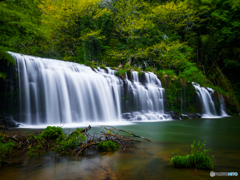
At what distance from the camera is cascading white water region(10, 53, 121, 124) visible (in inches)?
368

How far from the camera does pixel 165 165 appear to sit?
127 inches

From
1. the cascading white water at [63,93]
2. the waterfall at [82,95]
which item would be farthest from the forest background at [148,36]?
the cascading white water at [63,93]

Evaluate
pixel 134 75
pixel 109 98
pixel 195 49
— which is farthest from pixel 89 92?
pixel 195 49

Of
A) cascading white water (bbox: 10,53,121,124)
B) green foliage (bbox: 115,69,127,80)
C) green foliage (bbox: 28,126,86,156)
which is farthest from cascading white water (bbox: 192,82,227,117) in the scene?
green foliage (bbox: 28,126,86,156)

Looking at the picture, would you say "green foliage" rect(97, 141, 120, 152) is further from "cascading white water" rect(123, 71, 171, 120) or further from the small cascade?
the small cascade

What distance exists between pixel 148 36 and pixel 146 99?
11.7 m

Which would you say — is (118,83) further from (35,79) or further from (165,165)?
(165,165)

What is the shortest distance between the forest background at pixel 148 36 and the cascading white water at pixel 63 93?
25.8 ft

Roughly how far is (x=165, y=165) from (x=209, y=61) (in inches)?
984

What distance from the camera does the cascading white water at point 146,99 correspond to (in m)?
13.1

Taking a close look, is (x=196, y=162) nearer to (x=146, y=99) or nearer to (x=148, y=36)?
Answer: (x=146, y=99)

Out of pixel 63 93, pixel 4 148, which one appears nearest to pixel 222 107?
pixel 63 93

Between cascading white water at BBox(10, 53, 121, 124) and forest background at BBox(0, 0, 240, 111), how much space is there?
788 cm

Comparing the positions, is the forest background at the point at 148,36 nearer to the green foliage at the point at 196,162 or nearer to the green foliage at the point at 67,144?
the green foliage at the point at 67,144
